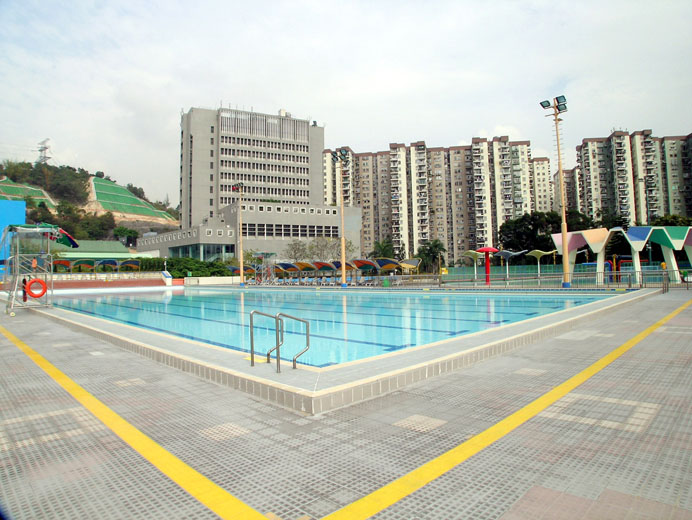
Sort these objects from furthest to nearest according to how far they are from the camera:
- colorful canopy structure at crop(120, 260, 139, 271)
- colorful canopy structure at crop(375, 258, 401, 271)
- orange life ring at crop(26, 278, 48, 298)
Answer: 1. colorful canopy structure at crop(120, 260, 139, 271)
2. colorful canopy structure at crop(375, 258, 401, 271)
3. orange life ring at crop(26, 278, 48, 298)

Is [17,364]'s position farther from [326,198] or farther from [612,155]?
[612,155]

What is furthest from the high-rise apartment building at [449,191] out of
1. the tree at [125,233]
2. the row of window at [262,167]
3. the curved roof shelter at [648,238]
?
the curved roof shelter at [648,238]

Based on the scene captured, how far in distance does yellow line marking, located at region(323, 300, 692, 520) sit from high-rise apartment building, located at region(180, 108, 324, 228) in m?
77.4

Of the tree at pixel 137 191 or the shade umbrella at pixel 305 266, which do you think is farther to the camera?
the tree at pixel 137 191

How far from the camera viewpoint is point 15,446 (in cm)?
327

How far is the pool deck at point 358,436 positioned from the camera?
2.38 m

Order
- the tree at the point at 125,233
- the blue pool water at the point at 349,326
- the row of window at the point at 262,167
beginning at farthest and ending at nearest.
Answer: the tree at the point at 125,233
the row of window at the point at 262,167
the blue pool water at the point at 349,326

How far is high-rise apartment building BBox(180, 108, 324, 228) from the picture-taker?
→ 81062 millimetres

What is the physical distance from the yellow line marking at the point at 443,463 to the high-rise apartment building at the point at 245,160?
254ft

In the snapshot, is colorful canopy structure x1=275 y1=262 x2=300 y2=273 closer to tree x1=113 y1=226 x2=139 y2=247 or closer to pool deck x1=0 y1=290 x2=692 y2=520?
pool deck x1=0 y1=290 x2=692 y2=520

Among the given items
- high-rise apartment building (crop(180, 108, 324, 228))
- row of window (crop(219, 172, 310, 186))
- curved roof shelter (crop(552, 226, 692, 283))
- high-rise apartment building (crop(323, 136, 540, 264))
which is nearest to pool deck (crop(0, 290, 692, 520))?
curved roof shelter (crop(552, 226, 692, 283))

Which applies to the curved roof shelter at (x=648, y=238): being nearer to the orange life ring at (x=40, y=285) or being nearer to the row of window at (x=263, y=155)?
the orange life ring at (x=40, y=285)

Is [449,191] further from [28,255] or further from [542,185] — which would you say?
[28,255]

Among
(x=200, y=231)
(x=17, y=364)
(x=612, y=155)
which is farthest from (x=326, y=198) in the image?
(x=17, y=364)
